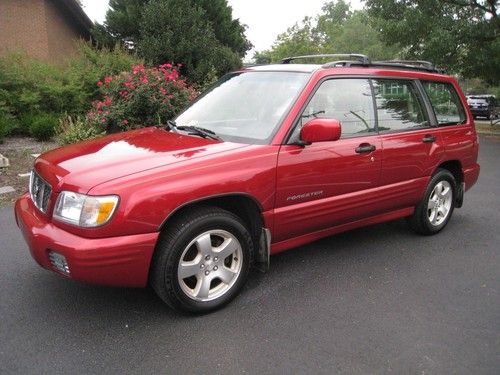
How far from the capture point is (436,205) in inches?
191

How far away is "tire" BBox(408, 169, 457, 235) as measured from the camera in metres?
4.67

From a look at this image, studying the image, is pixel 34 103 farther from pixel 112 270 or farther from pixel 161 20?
pixel 112 270

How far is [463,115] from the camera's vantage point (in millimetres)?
5129

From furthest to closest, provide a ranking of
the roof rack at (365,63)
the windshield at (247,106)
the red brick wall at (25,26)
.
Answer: the red brick wall at (25,26) → the roof rack at (365,63) → the windshield at (247,106)

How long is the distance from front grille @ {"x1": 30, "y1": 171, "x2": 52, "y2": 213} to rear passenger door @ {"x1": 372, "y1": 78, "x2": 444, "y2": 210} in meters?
2.73

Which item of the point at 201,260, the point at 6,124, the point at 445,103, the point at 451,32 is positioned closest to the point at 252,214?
the point at 201,260

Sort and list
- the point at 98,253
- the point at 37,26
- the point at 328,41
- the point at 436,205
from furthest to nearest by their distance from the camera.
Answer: the point at 328,41 < the point at 37,26 < the point at 436,205 < the point at 98,253

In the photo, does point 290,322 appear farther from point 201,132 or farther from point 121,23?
point 121,23

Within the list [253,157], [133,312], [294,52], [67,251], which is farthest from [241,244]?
[294,52]

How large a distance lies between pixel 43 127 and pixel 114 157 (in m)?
8.28

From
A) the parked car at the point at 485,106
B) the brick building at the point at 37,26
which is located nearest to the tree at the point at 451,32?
the parked car at the point at 485,106

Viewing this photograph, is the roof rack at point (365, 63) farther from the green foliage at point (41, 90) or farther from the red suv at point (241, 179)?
the green foliage at point (41, 90)

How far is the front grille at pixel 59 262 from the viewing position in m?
2.74

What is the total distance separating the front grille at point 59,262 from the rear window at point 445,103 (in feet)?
12.3
